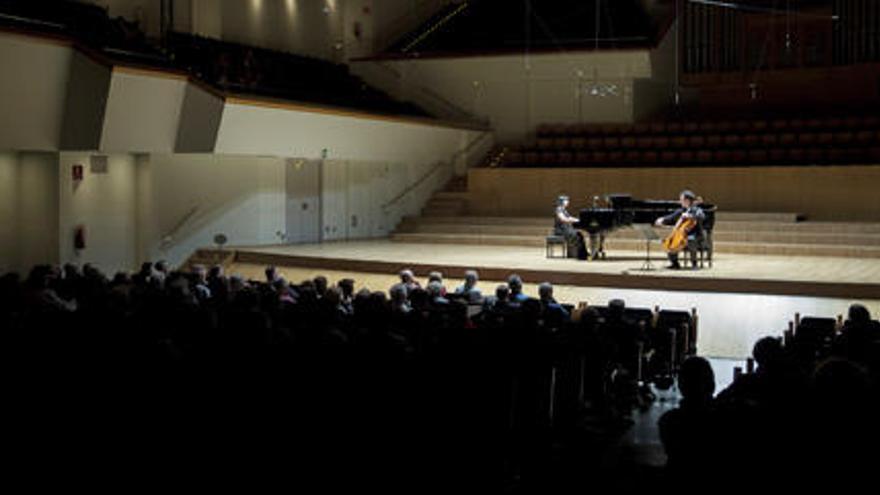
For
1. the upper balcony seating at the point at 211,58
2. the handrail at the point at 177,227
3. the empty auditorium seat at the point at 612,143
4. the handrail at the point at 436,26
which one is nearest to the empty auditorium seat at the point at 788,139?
the empty auditorium seat at the point at 612,143

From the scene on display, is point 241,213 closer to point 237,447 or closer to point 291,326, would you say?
point 291,326

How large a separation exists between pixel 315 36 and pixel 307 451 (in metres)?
15.5

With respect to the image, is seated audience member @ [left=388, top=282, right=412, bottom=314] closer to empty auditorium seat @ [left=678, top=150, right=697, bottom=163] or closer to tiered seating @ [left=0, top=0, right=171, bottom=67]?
tiered seating @ [left=0, top=0, right=171, bottom=67]

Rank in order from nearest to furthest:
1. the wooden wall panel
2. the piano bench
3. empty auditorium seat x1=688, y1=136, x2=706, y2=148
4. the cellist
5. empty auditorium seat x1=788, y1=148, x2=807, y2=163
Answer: the cellist
the piano bench
the wooden wall panel
empty auditorium seat x1=788, y1=148, x2=807, y2=163
empty auditorium seat x1=688, y1=136, x2=706, y2=148

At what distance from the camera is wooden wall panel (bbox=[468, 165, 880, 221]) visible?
1431cm

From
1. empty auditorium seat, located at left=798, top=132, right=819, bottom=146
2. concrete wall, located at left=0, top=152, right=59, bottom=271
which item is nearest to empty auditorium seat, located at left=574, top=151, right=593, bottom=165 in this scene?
empty auditorium seat, located at left=798, top=132, right=819, bottom=146

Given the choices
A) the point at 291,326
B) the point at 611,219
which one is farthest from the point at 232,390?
the point at 611,219

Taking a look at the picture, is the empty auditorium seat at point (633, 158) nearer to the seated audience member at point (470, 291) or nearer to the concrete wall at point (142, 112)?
the concrete wall at point (142, 112)

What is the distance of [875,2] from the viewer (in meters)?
16.6

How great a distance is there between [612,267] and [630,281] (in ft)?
3.31

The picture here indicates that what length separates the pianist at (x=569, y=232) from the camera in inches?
482

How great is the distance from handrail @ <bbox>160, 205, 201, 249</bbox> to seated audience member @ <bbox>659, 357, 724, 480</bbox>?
11148 millimetres

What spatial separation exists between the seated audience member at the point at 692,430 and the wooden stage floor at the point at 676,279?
5.69m

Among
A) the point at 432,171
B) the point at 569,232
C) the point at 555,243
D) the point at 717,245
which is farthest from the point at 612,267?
the point at 432,171
